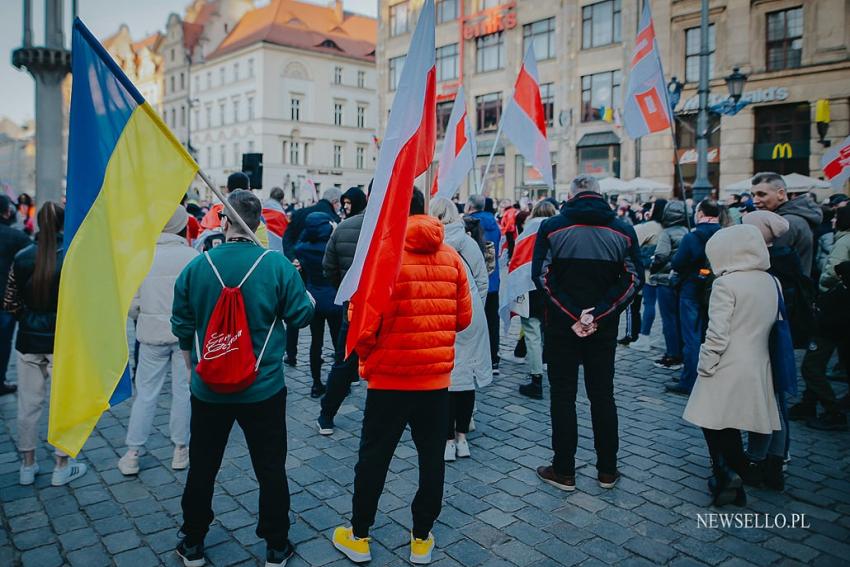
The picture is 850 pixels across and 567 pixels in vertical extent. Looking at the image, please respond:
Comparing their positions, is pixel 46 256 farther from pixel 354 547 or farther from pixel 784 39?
pixel 784 39

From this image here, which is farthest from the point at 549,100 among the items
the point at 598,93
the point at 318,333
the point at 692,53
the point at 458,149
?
the point at 318,333

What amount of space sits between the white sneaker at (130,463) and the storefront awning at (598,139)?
98.1ft

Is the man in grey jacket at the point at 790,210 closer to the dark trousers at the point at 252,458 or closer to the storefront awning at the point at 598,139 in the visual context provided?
the dark trousers at the point at 252,458

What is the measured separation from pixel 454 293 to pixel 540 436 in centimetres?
249

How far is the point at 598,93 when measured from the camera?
32.7m

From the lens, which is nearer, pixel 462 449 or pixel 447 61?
pixel 462 449

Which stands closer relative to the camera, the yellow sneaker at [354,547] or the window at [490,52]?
the yellow sneaker at [354,547]

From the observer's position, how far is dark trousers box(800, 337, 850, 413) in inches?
233

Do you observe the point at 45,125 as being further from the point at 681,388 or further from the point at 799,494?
the point at 799,494

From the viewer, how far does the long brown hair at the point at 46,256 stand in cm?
445

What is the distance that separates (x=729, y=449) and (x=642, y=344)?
16.6 feet

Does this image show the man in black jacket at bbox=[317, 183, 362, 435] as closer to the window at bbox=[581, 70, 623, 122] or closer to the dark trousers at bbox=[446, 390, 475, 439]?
the dark trousers at bbox=[446, 390, 475, 439]

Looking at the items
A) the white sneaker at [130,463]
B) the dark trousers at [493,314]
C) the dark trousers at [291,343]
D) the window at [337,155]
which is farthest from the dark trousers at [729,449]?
the window at [337,155]

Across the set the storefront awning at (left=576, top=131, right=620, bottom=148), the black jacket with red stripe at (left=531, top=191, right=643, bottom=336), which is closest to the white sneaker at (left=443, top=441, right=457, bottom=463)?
the black jacket with red stripe at (left=531, top=191, right=643, bottom=336)
